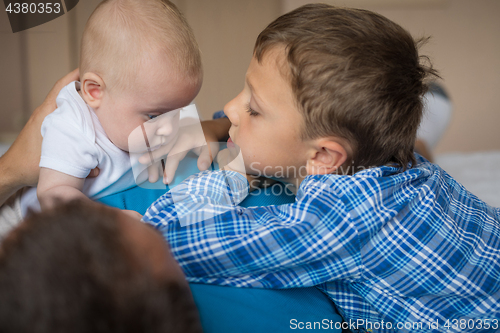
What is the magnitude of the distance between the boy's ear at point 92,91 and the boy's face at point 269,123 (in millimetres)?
340

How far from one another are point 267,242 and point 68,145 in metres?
0.56

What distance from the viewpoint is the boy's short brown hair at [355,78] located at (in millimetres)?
812

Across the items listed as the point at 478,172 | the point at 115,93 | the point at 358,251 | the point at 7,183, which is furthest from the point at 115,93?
the point at 478,172

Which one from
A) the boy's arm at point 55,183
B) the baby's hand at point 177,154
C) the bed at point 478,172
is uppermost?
the baby's hand at point 177,154

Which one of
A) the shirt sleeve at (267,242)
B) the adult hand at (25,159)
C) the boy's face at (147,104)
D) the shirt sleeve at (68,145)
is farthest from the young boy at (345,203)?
the adult hand at (25,159)

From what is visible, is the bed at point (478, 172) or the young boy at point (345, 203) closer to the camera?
the young boy at point (345, 203)

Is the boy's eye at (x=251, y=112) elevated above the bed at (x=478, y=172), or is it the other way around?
the boy's eye at (x=251, y=112)

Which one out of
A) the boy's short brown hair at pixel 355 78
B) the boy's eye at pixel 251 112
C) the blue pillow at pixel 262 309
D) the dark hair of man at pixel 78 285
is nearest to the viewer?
the dark hair of man at pixel 78 285

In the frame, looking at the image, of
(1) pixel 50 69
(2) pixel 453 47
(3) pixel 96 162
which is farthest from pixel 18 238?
(2) pixel 453 47

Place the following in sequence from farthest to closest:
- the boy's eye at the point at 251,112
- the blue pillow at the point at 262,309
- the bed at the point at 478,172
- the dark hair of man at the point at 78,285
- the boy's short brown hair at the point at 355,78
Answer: the bed at the point at 478,172, the boy's eye at the point at 251,112, the boy's short brown hair at the point at 355,78, the blue pillow at the point at 262,309, the dark hair of man at the point at 78,285

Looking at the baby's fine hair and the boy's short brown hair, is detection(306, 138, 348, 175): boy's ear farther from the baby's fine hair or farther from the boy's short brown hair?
the baby's fine hair

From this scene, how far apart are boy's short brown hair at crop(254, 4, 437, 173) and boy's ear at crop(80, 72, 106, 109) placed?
427mm

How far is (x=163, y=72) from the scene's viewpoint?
92 cm

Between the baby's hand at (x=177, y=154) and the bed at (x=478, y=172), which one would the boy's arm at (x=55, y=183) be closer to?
the baby's hand at (x=177, y=154)
